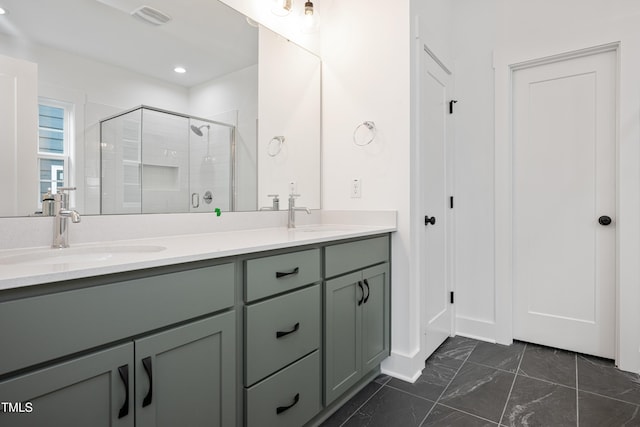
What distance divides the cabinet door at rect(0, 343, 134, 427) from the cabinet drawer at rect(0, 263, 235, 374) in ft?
0.11

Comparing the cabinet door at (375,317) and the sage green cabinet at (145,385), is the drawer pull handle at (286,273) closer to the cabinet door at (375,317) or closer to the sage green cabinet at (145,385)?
the sage green cabinet at (145,385)

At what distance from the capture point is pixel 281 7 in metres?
2.08

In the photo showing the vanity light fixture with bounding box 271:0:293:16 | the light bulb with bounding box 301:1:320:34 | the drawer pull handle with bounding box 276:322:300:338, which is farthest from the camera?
the light bulb with bounding box 301:1:320:34

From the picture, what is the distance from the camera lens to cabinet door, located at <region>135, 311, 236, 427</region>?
2.98ft

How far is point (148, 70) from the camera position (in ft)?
4.94

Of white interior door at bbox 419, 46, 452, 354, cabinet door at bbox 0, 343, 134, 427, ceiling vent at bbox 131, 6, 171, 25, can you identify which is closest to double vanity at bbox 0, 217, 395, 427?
cabinet door at bbox 0, 343, 134, 427

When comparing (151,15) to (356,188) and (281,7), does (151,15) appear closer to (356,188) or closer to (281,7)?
(281,7)

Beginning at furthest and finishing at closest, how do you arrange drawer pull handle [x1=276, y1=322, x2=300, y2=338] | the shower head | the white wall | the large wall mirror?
the white wall
the shower head
drawer pull handle [x1=276, y1=322, x2=300, y2=338]
the large wall mirror

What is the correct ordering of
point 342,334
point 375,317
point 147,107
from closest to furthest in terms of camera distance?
point 147,107, point 342,334, point 375,317

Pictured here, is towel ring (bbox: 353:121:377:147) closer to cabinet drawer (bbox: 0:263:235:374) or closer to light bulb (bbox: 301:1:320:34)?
light bulb (bbox: 301:1:320:34)

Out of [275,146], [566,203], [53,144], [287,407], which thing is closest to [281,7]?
[275,146]

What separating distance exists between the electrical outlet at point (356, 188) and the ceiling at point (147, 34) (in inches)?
37.1

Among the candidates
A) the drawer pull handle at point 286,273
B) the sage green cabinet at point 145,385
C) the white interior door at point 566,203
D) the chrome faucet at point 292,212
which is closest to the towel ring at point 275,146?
the chrome faucet at point 292,212

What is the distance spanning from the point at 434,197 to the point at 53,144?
81.2 inches
